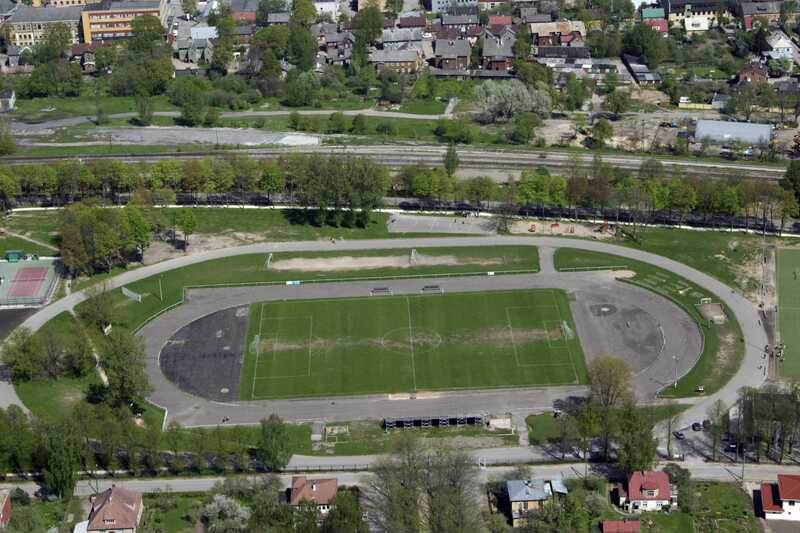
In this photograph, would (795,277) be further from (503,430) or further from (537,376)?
(503,430)

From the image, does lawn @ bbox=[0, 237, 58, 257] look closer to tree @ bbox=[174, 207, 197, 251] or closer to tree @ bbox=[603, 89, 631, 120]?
tree @ bbox=[174, 207, 197, 251]

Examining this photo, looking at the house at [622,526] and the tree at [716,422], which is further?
the tree at [716,422]

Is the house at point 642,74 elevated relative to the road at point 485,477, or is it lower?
elevated

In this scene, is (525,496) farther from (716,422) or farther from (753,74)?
(753,74)

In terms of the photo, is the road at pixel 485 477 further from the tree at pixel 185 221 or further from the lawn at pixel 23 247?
the lawn at pixel 23 247

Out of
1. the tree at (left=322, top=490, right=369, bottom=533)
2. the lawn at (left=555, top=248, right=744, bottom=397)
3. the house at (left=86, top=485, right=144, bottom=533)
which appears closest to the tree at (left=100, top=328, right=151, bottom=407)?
the house at (left=86, top=485, right=144, bottom=533)

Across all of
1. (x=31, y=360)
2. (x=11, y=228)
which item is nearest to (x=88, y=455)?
(x=31, y=360)

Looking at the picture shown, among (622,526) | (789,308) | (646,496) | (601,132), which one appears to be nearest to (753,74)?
(601,132)

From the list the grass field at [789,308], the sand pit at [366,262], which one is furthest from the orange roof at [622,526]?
the sand pit at [366,262]
